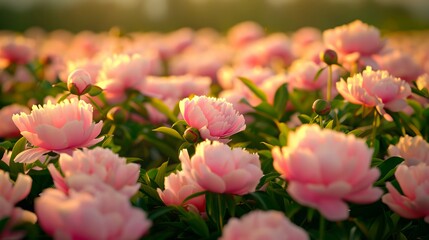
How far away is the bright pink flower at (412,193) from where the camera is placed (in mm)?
1034

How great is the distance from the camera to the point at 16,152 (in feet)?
4.06

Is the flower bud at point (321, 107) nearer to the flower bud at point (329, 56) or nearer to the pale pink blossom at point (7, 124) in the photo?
the flower bud at point (329, 56)

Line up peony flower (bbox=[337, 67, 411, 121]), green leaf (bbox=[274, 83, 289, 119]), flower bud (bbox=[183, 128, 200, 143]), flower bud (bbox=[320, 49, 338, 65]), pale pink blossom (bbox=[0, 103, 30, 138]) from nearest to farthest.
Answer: flower bud (bbox=[183, 128, 200, 143]) < peony flower (bbox=[337, 67, 411, 121]) < flower bud (bbox=[320, 49, 338, 65]) < pale pink blossom (bbox=[0, 103, 30, 138]) < green leaf (bbox=[274, 83, 289, 119])

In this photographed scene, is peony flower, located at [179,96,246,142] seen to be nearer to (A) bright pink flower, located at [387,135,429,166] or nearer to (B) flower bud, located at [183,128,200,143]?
(B) flower bud, located at [183,128,200,143]

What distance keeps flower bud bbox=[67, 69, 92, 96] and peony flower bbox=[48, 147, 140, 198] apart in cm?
44

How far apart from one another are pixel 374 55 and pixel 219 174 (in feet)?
3.93

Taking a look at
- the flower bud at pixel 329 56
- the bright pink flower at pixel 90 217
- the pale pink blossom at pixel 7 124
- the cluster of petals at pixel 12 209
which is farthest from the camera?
the pale pink blossom at pixel 7 124

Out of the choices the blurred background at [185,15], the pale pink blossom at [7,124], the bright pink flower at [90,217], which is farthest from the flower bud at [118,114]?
the blurred background at [185,15]

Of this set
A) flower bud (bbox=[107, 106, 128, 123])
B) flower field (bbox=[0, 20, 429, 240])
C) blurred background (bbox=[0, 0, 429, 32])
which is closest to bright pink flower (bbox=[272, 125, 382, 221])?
flower field (bbox=[0, 20, 429, 240])

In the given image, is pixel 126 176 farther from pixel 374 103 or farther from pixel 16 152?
pixel 374 103

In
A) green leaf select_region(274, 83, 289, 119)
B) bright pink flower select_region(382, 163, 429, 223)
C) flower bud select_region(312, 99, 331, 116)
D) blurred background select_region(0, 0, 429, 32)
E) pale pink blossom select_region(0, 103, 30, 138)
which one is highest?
flower bud select_region(312, 99, 331, 116)

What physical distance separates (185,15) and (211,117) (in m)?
9.69

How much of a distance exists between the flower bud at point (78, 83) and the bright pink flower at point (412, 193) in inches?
33.7

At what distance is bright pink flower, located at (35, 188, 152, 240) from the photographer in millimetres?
785
